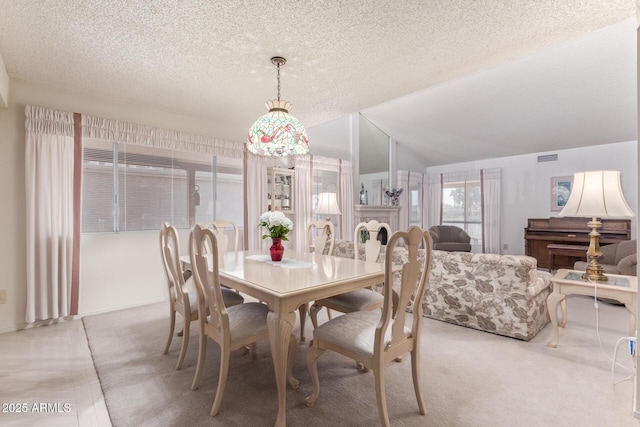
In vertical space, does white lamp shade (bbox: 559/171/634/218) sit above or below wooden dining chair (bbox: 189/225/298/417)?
above

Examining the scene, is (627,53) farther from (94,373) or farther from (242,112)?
(94,373)

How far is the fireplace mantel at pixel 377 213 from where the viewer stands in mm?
6129

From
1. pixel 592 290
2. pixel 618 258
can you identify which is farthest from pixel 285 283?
pixel 618 258

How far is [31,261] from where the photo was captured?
295 centimetres

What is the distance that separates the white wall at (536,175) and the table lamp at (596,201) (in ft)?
13.9

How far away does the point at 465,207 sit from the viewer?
743cm

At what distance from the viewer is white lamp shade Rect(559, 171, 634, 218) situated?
7.61 feet

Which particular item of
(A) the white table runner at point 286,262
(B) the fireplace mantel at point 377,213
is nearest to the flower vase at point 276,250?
(A) the white table runner at point 286,262

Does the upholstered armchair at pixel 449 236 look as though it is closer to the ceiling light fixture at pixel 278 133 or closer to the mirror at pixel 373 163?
the mirror at pixel 373 163

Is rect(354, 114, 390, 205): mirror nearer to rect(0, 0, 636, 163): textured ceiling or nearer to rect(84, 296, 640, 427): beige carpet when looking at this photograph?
rect(0, 0, 636, 163): textured ceiling

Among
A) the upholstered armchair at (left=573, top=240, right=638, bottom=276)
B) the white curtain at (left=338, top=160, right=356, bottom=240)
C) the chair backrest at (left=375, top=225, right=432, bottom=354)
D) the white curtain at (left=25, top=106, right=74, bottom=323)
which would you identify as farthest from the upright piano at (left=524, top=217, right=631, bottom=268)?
the white curtain at (left=25, top=106, right=74, bottom=323)

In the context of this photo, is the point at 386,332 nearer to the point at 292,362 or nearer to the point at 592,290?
the point at 292,362

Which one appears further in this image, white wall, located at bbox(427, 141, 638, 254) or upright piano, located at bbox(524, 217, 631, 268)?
white wall, located at bbox(427, 141, 638, 254)

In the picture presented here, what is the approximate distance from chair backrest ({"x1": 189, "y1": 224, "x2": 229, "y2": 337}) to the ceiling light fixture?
91 centimetres
